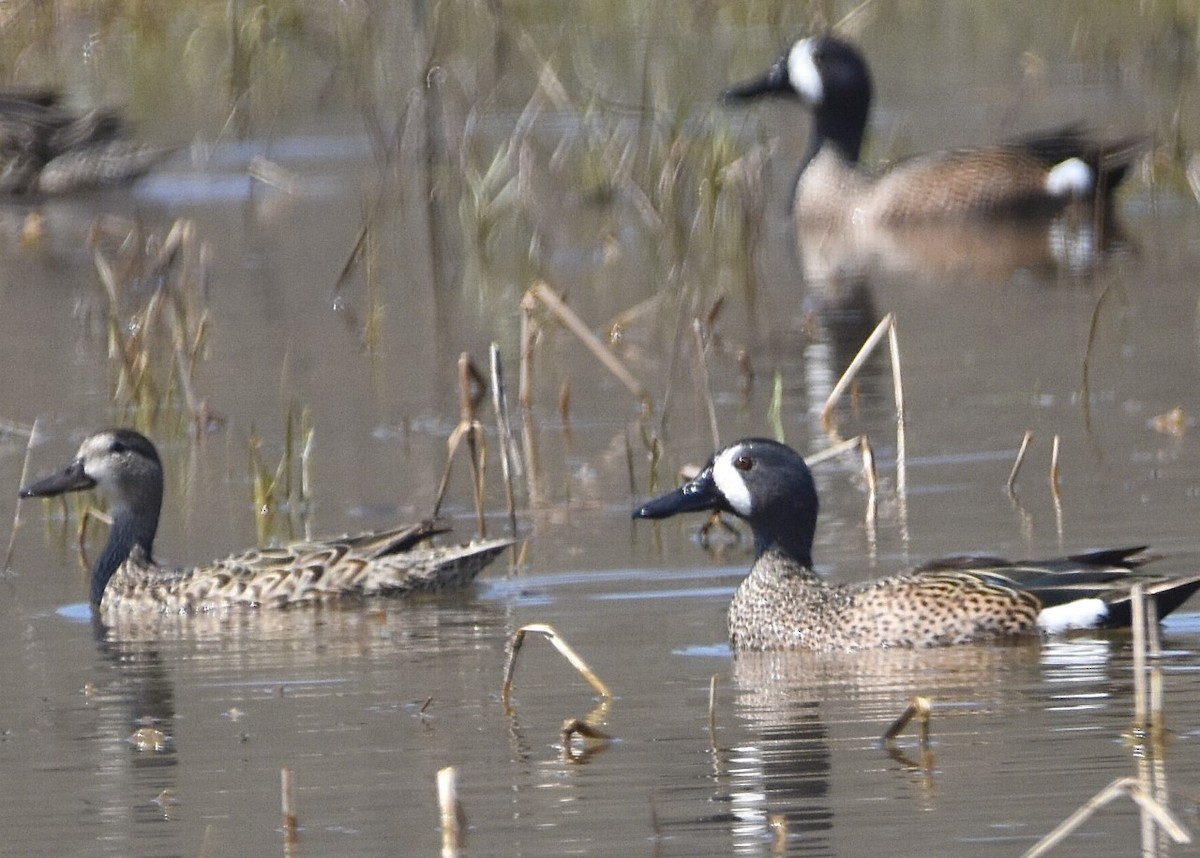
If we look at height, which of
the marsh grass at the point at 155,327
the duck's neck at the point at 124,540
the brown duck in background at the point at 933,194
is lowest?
the duck's neck at the point at 124,540

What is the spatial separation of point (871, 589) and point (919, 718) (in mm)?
1611

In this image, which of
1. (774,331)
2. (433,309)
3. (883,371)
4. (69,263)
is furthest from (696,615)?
(69,263)

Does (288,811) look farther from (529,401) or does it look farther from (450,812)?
(529,401)

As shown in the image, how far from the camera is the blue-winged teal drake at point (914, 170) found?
56.3 ft

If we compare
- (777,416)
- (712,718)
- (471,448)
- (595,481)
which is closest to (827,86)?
(777,416)

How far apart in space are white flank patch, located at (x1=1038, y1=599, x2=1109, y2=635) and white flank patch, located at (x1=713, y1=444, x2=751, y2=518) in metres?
0.95

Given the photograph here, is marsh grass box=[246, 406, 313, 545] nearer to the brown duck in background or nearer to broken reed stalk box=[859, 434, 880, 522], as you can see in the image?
broken reed stalk box=[859, 434, 880, 522]

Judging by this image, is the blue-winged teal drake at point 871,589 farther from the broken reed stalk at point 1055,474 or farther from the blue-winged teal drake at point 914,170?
the blue-winged teal drake at point 914,170

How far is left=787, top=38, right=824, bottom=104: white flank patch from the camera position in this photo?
1844cm

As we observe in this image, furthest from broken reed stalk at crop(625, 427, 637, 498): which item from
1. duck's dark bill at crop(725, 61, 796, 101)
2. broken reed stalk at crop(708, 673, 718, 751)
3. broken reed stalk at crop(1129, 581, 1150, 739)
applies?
Result: duck's dark bill at crop(725, 61, 796, 101)

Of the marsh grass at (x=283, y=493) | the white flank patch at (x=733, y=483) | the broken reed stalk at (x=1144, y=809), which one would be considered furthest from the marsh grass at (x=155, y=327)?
the broken reed stalk at (x=1144, y=809)

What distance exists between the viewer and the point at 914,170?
1759cm

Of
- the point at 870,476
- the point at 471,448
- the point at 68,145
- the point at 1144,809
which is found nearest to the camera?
the point at 1144,809

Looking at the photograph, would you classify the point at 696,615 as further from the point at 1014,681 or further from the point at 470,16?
the point at 470,16
